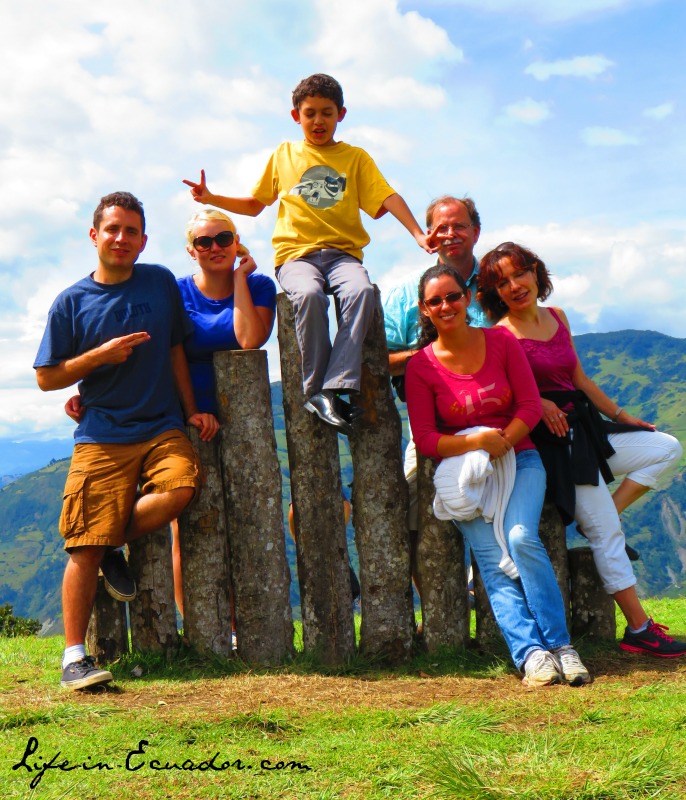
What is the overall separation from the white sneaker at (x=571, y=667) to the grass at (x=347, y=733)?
167mm

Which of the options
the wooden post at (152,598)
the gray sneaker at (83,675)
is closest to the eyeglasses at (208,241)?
the wooden post at (152,598)

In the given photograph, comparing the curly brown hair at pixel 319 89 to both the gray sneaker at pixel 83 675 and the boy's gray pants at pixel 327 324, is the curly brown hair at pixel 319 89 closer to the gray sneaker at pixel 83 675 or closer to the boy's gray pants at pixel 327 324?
the boy's gray pants at pixel 327 324

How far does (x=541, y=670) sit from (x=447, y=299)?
9.12 feet

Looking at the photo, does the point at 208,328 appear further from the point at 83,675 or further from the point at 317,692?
the point at 317,692

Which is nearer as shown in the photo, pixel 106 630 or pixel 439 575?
pixel 106 630

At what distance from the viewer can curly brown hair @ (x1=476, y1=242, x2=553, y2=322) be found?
704cm

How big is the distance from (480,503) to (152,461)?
8.35ft

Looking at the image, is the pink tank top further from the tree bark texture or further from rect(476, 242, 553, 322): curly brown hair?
the tree bark texture

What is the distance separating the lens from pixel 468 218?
7.43 m

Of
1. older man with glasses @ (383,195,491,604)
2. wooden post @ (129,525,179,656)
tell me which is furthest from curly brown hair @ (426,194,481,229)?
wooden post @ (129,525,179,656)

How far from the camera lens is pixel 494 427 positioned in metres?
6.61

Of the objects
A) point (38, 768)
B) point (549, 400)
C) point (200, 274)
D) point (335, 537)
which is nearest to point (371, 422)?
point (335, 537)

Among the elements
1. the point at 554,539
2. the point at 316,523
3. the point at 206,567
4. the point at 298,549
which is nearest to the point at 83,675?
the point at 206,567

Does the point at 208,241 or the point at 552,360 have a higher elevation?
the point at 208,241
